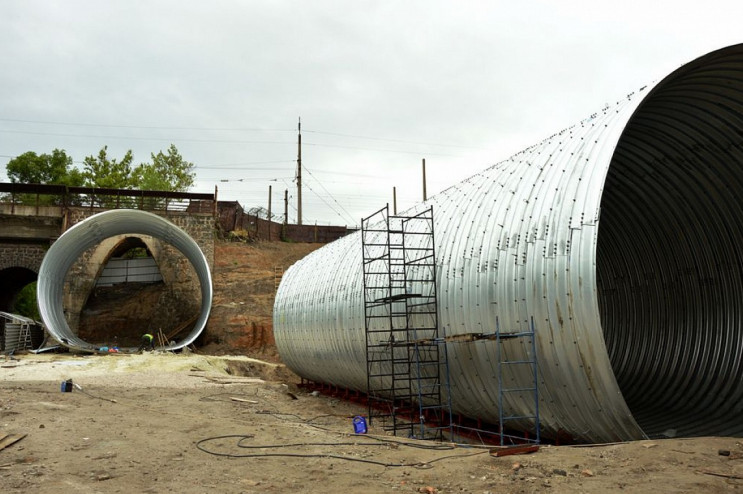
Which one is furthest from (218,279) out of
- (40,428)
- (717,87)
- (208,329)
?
(717,87)

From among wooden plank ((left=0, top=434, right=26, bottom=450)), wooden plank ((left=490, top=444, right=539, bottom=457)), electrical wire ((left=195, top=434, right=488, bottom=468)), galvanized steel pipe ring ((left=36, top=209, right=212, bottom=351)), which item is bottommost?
electrical wire ((left=195, top=434, right=488, bottom=468))

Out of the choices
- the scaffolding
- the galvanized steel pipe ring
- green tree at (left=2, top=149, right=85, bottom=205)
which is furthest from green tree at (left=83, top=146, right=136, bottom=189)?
the scaffolding

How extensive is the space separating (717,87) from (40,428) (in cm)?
1191

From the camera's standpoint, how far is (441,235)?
12.3 m

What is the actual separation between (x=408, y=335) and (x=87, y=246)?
28292 mm

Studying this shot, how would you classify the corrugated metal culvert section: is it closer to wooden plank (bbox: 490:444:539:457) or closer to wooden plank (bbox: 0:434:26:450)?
wooden plank (bbox: 490:444:539:457)

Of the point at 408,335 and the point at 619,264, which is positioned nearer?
the point at 408,335

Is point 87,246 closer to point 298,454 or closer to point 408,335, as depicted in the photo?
point 408,335

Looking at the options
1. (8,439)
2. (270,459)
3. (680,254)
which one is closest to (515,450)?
(270,459)

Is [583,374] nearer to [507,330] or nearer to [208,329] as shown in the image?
[507,330]

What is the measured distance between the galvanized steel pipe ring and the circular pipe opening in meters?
23.2

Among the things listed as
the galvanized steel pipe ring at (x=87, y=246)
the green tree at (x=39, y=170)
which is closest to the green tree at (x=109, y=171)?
the green tree at (x=39, y=170)

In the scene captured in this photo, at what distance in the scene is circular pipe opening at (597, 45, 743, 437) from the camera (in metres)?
9.34

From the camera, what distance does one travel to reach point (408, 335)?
12.3 metres
